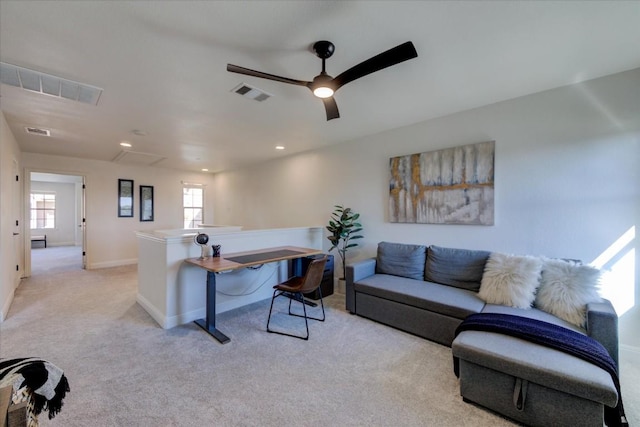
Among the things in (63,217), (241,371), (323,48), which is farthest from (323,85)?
(63,217)

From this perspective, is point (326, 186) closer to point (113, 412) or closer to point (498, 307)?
point (498, 307)

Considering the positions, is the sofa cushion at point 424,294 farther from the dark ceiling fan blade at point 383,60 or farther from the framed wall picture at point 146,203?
the framed wall picture at point 146,203

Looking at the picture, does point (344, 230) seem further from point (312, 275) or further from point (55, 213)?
point (55, 213)

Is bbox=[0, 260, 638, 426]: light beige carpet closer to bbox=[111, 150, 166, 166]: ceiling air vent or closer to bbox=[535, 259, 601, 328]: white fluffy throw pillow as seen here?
bbox=[535, 259, 601, 328]: white fluffy throw pillow

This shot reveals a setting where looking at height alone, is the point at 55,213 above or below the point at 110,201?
below

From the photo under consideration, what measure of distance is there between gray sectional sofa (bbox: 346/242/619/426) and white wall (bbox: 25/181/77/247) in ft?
37.8

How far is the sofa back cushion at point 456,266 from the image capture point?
2963mm

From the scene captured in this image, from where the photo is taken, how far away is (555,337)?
71.1 inches

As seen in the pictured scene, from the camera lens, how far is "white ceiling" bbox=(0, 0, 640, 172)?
1658 millimetres

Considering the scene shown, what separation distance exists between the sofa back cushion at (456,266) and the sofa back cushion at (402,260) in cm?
10

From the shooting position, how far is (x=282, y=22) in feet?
5.73

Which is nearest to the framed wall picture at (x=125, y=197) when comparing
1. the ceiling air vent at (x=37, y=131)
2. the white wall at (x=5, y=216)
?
the ceiling air vent at (x=37, y=131)

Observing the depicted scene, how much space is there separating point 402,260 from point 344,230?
1036 mm

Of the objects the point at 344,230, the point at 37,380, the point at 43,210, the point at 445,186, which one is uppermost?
the point at 445,186
